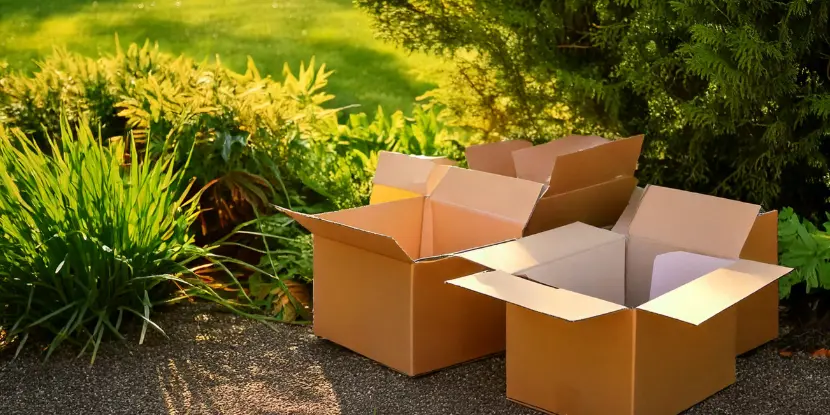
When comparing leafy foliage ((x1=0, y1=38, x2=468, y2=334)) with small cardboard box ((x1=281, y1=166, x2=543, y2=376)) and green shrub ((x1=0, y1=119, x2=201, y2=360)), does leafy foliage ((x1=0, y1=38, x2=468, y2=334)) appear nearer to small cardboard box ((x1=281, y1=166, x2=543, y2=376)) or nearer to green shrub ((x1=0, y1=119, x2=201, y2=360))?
green shrub ((x1=0, y1=119, x2=201, y2=360))

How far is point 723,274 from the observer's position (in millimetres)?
2227

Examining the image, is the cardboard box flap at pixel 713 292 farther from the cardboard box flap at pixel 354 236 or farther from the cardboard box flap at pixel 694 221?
the cardboard box flap at pixel 354 236

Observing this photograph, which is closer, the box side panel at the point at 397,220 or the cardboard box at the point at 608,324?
the cardboard box at the point at 608,324

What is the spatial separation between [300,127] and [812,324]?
6.84ft

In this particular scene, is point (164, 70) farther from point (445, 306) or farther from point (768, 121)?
point (768, 121)

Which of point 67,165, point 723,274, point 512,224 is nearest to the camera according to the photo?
point 723,274

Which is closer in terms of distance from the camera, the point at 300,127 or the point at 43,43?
the point at 300,127

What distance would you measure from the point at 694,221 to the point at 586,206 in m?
0.41

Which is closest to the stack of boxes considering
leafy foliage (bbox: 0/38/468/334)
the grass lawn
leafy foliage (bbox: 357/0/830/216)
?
leafy foliage (bbox: 357/0/830/216)

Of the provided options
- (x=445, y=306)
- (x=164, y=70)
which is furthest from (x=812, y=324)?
(x=164, y=70)

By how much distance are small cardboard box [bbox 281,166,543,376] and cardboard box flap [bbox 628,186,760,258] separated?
31cm

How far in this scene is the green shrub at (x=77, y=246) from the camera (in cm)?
266

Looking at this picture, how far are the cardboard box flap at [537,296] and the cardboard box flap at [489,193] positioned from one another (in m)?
0.44

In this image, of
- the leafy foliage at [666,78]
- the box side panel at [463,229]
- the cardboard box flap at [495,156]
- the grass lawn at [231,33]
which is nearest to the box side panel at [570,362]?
the box side panel at [463,229]
